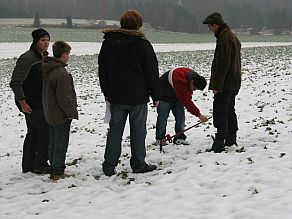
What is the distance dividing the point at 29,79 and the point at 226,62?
3.01 m

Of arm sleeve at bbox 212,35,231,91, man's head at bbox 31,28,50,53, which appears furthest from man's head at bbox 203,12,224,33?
man's head at bbox 31,28,50,53

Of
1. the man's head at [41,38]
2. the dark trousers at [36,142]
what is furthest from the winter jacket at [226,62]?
the dark trousers at [36,142]

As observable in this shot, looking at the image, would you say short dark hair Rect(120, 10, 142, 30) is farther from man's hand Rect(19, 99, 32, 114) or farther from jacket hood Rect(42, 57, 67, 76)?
man's hand Rect(19, 99, 32, 114)

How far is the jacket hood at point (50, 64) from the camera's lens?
596cm

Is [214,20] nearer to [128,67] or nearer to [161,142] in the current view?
[128,67]

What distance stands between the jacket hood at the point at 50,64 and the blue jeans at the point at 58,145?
80 centimetres

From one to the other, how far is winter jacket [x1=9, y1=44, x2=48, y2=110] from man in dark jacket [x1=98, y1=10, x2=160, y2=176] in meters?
1.08

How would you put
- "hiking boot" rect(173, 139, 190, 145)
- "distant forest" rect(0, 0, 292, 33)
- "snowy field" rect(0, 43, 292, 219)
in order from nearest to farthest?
"snowy field" rect(0, 43, 292, 219) → "hiking boot" rect(173, 139, 190, 145) → "distant forest" rect(0, 0, 292, 33)

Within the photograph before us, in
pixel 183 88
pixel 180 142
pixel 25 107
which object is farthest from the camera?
pixel 180 142

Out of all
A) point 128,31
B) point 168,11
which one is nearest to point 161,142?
point 128,31

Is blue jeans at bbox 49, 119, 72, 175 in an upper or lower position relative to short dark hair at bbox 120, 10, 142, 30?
lower

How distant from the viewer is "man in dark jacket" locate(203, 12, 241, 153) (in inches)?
250

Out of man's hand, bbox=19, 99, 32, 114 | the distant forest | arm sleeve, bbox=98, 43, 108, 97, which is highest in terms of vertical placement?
the distant forest

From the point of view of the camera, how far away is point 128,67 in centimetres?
584
